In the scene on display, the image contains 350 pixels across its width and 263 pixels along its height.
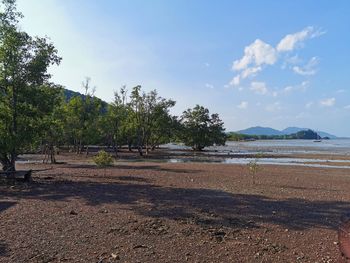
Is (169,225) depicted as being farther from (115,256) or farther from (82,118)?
(82,118)

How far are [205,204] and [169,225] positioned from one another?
346 centimetres

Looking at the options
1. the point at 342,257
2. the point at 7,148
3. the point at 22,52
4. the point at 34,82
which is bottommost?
the point at 342,257

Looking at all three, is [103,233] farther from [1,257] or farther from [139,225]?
[1,257]

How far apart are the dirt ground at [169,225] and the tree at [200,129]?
60.6m

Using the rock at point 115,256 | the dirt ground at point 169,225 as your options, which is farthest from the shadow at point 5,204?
the rock at point 115,256

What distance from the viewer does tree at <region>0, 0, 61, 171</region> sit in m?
20.0

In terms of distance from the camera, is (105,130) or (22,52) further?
(105,130)

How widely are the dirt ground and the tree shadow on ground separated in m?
0.03

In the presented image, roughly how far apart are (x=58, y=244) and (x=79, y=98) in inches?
2132

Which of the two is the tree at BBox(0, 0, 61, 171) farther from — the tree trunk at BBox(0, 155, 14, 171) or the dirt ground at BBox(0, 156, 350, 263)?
the dirt ground at BBox(0, 156, 350, 263)

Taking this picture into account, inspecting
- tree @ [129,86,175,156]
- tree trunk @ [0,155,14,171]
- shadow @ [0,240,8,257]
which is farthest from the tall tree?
shadow @ [0,240,8,257]

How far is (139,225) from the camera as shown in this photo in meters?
10.5

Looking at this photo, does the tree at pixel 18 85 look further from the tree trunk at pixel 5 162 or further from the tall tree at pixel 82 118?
the tall tree at pixel 82 118

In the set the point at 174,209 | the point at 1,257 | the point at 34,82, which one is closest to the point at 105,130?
the point at 34,82
